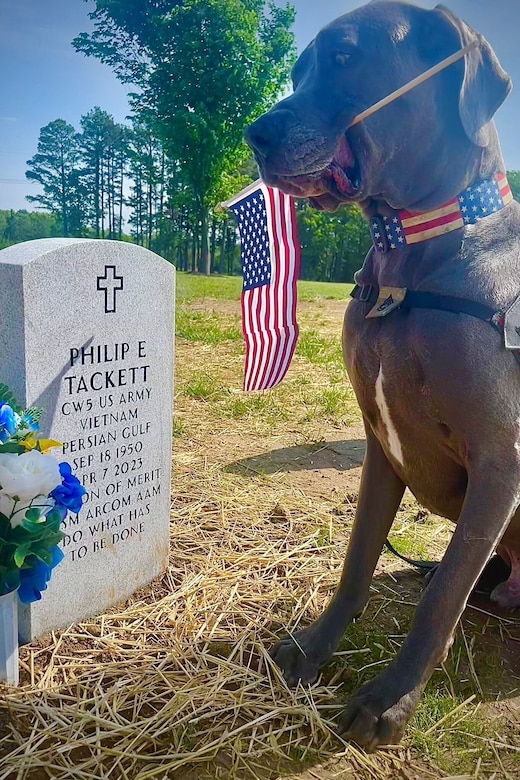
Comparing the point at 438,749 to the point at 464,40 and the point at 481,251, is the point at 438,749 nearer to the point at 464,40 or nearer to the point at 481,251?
the point at 481,251

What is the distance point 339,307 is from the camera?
1426 cm

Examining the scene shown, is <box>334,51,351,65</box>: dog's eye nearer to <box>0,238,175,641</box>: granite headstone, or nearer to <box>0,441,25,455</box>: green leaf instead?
<box>0,238,175,641</box>: granite headstone

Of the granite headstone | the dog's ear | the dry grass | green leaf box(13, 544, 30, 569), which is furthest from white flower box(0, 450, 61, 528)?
the dog's ear

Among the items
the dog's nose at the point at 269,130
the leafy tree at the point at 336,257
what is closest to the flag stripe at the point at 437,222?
the dog's nose at the point at 269,130

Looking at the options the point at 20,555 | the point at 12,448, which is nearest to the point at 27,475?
the point at 12,448

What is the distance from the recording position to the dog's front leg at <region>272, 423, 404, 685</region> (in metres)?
2.23

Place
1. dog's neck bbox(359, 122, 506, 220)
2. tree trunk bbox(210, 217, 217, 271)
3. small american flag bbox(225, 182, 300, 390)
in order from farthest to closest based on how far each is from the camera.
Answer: tree trunk bbox(210, 217, 217, 271) → small american flag bbox(225, 182, 300, 390) → dog's neck bbox(359, 122, 506, 220)

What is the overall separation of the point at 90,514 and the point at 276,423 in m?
2.71

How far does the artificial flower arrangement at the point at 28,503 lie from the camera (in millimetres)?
1765

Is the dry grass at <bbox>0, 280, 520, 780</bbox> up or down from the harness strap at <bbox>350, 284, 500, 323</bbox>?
down

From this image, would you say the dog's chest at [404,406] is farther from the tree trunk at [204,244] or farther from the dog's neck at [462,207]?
the tree trunk at [204,244]

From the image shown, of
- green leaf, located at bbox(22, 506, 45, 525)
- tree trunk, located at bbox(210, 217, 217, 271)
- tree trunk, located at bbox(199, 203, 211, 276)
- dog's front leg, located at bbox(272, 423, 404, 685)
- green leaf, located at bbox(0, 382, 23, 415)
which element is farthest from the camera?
tree trunk, located at bbox(210, 217, 217, 271)


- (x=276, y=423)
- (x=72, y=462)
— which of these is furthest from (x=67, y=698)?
(x=276, y=423)

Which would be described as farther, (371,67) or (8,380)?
(8,380)
